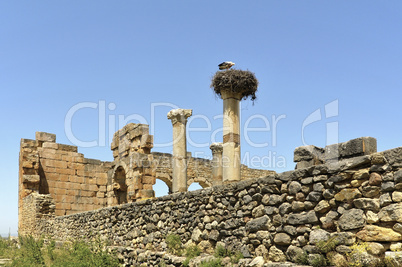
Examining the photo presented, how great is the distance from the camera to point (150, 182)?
16234mm

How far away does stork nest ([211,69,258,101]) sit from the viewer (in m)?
11.0

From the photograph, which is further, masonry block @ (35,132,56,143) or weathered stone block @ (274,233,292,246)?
masonry block @ (35,132,56,143)

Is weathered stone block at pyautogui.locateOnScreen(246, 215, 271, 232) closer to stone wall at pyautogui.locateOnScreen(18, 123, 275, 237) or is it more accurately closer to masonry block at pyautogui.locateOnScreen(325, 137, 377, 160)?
masonry block at pyautogui.locateOnScreen(325, 137, 377, 160)

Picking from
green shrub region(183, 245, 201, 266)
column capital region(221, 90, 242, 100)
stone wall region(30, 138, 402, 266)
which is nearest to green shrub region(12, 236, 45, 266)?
stone wall region(30, 138, 402, 266)

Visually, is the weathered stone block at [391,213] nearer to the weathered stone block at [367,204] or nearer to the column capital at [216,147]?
the weathered stone block at [367,204]

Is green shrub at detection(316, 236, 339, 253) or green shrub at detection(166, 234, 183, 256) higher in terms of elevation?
green shrub at detection(316, 236, 339, 253)

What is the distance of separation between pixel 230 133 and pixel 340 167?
5.37 m

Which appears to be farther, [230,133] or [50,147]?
[50,147]

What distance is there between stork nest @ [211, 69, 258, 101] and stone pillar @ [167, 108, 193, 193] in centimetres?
168

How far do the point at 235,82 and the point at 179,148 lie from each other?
111 inches

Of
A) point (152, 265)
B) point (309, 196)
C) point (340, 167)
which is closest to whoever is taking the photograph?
point (340, 167)

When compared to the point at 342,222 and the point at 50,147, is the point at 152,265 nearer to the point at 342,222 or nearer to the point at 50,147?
the point at 342,222

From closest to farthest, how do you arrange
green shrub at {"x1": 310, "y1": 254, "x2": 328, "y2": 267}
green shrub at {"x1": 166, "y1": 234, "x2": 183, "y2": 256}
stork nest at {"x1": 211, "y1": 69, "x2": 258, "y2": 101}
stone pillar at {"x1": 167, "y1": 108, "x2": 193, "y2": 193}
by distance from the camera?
green shrub at {"x1": 310, "y1": 254, "x2": 328, "y2": 267}, green shrub at {"x1": 166, "y1": 234, "x2": 183, "y2": 256}, stork nest at {"x1": 211, "y1": 69, "x2": 258, "y2": 101}, stone pillar at {"x1": 167, "y1": 108, "x2": 193, "y2": 193}

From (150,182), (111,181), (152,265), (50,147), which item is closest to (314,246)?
(152,265)
